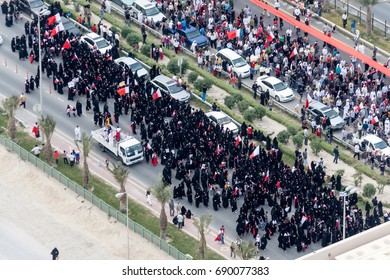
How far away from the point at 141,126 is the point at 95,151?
338cm

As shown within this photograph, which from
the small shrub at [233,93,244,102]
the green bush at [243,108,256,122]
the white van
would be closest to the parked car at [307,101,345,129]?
the green bush at [243,108,256,122]

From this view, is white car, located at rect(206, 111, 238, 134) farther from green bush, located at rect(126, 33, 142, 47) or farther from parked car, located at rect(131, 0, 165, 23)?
parked car, located at rect(131, 0, 165, 23)

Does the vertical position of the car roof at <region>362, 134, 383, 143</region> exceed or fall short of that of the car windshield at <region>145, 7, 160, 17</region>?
it exceeds it

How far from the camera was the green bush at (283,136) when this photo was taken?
107 meters

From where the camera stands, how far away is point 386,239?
82938mm

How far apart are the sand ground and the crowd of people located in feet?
12.9

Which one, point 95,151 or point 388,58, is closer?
point 95,151

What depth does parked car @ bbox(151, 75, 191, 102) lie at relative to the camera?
110938mm

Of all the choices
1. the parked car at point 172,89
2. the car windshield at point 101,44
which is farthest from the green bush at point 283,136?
the car windshield at point 101,44

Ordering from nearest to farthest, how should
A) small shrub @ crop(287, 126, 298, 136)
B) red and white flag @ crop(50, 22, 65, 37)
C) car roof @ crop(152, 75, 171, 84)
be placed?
small shrub @ crop(287, 126, 298, 136) < car roof @ crop(152, 75, 171, 84) < red and white flag @ crop(50, 22, 65, 37)

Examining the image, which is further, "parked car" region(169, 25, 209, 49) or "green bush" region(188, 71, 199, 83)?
"parked car" region(169, 25, 209, 49)

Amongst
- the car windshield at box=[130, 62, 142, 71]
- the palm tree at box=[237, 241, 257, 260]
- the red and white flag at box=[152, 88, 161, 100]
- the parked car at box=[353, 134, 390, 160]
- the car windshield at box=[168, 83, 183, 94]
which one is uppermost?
the palm tree at box=[237, 241, 257, 260]
